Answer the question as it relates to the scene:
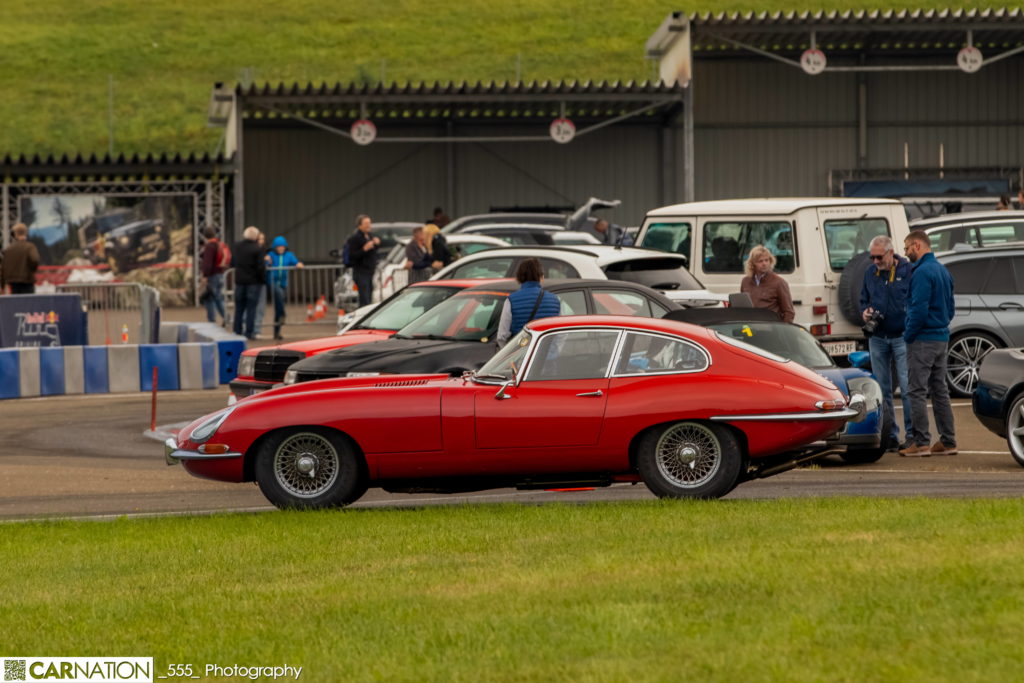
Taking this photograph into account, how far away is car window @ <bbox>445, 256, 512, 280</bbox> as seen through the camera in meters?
19.4

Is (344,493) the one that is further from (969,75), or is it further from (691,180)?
(969,75)

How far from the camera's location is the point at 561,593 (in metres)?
7.57

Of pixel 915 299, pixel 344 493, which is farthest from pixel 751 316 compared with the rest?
pixel 344 493

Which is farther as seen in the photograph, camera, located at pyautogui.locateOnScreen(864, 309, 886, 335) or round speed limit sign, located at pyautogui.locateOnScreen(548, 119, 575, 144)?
round speed limit sign, located at pyautogui.locateOnScreen(548, 119, 575, 144)

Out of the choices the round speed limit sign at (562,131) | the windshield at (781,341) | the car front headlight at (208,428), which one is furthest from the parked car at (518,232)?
the car front headlight at (208,428)

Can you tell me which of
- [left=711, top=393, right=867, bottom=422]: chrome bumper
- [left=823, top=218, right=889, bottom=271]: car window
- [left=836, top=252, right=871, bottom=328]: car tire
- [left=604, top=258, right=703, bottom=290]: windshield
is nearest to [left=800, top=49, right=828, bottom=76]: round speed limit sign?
[left=823, top=218, right=889, bottom=271]: car window

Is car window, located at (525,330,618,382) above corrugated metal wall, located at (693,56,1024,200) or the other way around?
the other way around

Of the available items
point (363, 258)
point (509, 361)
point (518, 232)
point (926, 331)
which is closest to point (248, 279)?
point (363, 258)

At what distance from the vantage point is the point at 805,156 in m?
41.4

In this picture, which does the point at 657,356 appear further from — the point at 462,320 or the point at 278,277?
the point at 278,277

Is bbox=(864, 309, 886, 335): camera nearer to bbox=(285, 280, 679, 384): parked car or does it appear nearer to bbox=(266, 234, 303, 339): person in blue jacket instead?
bbox=(285, 280, 679, 384): parked car

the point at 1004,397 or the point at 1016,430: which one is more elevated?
the point at 1004,397

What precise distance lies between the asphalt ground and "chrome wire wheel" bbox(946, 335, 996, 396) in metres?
0.70

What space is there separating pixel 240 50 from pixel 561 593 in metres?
74.8
